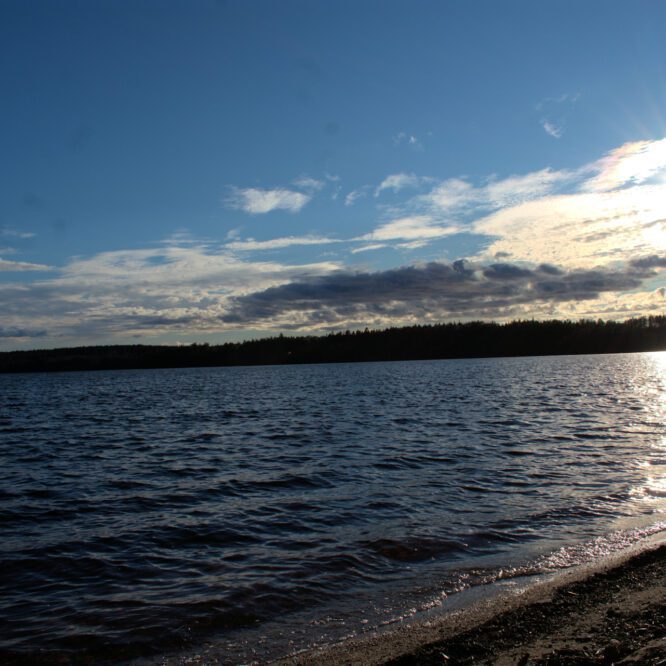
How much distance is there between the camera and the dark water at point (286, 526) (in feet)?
29.1

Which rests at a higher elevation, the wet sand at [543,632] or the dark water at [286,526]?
the wet sand at [543,632]

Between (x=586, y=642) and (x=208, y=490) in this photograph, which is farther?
(x=208, y=490)

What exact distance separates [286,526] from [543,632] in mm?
7434

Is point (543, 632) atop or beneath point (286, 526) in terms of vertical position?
atop

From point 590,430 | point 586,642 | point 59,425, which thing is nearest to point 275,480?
point 586,642

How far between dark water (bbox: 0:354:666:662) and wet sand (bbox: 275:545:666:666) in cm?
81

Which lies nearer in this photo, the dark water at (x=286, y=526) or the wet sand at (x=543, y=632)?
the wet sand at (x=543, y=632)

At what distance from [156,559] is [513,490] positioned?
10188 millimetres

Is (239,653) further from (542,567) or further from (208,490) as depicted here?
(208,490)

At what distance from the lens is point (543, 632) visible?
740 cm

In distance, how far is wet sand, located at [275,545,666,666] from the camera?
21.9 feet

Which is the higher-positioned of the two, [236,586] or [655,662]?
[655,662]

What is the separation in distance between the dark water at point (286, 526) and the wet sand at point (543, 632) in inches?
31.9

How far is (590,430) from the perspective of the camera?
28.5m
